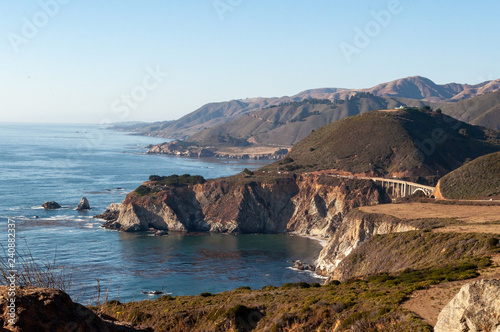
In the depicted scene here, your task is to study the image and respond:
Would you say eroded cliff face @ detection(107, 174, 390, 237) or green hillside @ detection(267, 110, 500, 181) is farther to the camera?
green hillside @ detection(267, 110, 500, 181)

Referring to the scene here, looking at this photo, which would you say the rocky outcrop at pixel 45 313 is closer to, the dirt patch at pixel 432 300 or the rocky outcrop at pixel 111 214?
the dirt patch at pixel 432 300

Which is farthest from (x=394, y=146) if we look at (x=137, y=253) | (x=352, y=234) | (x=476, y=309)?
(x=476, y=309)

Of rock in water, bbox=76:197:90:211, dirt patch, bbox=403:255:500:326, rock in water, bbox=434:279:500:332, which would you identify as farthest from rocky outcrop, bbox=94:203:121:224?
rock in water, bbox=434:279:500:332

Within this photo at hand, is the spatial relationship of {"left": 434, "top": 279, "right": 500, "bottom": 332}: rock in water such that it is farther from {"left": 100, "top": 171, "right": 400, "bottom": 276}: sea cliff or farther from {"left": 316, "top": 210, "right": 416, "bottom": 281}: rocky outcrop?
{"left": 100, "top": 171, "right": 400, "bottom": 276}: sea cliff

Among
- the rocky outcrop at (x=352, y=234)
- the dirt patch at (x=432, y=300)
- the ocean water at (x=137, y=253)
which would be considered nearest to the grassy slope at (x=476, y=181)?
the rocky outcrop at (x=352, y=234)

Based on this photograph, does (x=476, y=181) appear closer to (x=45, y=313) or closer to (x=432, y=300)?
(x=432, y=300)
